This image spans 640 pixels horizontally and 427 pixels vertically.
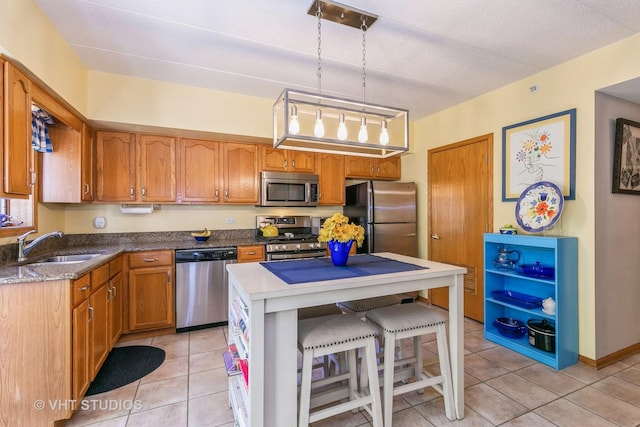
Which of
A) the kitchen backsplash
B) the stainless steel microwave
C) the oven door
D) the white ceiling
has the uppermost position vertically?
the white ceiling

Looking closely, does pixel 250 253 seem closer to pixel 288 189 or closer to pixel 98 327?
pixel 288 189

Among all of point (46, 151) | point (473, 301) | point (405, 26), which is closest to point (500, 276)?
point (473, 301)

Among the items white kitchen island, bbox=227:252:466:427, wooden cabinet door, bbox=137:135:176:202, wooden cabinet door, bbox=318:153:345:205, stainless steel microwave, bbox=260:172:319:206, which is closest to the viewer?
white kitchen island, bbox=227:252:466:427

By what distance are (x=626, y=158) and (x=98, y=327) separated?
451 cm

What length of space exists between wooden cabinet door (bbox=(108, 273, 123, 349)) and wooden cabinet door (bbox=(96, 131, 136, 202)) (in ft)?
2.90

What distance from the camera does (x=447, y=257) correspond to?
12.6 feet

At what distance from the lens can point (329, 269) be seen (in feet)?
6.39

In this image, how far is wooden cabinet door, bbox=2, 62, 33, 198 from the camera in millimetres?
1701

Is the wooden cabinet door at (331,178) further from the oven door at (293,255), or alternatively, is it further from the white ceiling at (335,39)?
the white ceiling at (335,39)

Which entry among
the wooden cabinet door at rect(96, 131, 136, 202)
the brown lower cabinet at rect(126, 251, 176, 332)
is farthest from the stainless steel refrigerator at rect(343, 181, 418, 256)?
the wooden cabinet door at rect(96, 131, 136, 202)

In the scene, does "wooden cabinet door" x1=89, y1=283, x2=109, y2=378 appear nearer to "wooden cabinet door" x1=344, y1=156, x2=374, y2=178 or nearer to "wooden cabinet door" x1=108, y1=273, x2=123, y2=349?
"wooden cabinet door" x1=108, y1=273, x2=123, y2=349

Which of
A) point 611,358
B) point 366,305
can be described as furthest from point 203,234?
point 611,358

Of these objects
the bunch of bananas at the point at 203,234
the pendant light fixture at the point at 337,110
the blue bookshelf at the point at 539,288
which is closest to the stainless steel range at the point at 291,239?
the bunch of bananas at the point at 203,234

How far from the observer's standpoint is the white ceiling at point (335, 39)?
76.4 inches
